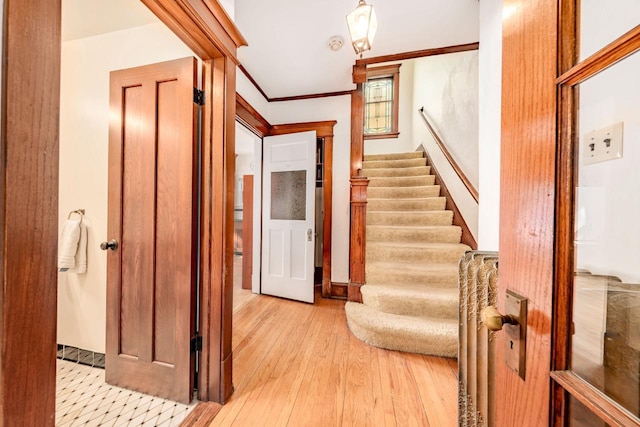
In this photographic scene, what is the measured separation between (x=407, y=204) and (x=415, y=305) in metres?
1.63

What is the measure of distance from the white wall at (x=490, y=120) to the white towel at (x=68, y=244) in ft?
9.06

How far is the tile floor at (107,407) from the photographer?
130cm

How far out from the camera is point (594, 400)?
0.35 metres

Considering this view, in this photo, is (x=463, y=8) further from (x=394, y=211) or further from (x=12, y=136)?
(x=12, y=136)

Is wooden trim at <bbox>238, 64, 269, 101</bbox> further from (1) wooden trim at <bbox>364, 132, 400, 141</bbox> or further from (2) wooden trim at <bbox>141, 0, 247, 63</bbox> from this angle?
(1) wooden trim at <bbox>364, 132, 400, 141</bbox>

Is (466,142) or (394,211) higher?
(466,142)

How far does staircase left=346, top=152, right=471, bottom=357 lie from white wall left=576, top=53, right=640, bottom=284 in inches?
71.3

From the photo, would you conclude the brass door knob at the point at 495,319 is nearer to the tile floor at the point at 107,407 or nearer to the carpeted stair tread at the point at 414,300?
the tile floor at the point at 107,407

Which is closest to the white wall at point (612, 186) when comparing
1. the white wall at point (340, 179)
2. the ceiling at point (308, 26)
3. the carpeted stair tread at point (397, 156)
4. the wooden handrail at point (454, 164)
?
the ceiling at point (308, 26)

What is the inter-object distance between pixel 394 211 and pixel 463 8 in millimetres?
2165

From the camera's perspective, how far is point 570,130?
0.40 m

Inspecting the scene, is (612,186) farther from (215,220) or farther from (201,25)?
(201,25)

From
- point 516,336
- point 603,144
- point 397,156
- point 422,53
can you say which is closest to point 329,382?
point 516,336

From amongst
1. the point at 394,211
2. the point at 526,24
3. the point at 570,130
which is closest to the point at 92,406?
the point at 570,130
